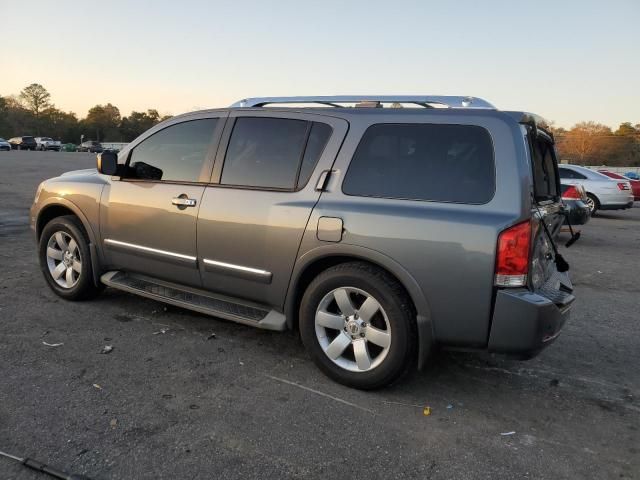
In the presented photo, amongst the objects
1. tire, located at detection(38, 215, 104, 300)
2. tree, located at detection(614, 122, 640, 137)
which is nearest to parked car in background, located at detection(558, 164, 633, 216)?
tire, located at detection(38, 215, 104, 300)

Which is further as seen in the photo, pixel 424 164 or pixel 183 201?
pixel 183 201

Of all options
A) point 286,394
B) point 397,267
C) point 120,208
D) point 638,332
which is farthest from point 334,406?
point 638,332

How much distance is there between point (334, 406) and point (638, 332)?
329 cm

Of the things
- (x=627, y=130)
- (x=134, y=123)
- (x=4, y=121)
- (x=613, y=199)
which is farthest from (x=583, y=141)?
(x=4, y=121)

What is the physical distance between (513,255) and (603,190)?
14607mm

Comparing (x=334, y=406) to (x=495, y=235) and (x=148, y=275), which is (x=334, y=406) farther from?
(x=148, y=275)

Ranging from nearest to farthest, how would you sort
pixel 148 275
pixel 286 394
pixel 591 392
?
pixel 286 394 → pixel 591 392 → pixel 148 275

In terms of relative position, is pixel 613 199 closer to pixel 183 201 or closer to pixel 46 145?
pixel 183 201

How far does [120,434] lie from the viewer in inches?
111

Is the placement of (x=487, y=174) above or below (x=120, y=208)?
above

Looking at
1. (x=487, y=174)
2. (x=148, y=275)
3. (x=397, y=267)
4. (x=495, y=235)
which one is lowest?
(x=148, y=275)

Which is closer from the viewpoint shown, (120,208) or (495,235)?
(495,235)

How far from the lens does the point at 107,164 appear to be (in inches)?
178

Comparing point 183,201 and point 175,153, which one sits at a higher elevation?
point 175,153
